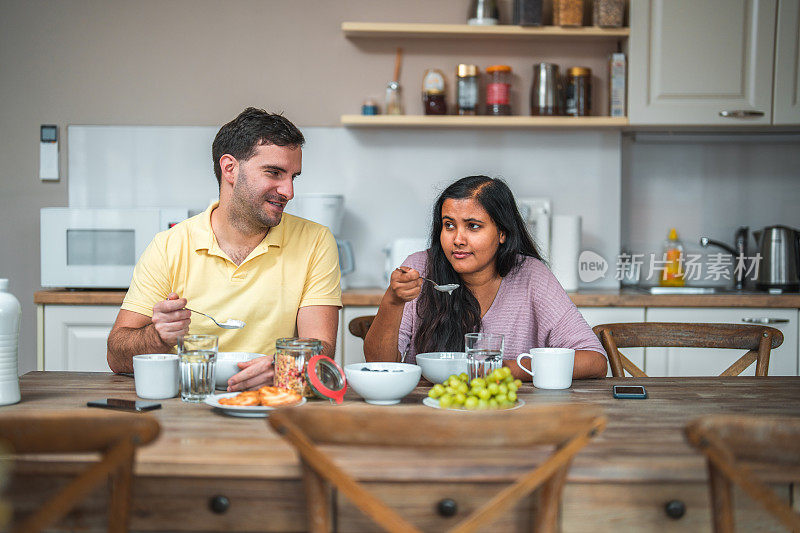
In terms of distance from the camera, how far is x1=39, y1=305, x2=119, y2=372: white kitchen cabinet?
2.97 meters

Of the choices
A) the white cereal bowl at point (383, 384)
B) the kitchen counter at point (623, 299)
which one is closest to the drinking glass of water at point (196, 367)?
the white cereal bowl at point (383, 384)

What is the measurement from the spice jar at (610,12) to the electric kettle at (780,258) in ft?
3.78

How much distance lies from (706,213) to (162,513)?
323 cm

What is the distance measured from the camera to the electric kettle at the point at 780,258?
3.32 m

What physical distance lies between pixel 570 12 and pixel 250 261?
205 centimetres

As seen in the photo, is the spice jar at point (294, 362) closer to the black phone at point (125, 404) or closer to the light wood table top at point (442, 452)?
the light wood table top at point (442, 452)

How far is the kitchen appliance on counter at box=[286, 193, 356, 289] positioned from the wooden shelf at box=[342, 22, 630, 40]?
2.45 feet

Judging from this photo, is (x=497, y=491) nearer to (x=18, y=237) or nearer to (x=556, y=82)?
(x=556, y=82)

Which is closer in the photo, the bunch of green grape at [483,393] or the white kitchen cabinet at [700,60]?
the bunch of green grape at [483,393]

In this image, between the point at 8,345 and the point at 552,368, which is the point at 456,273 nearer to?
the point at 552,368

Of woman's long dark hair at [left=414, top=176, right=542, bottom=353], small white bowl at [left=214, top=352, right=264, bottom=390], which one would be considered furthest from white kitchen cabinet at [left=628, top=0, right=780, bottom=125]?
small white bowl at [left=214, top=352, right=264, bottom=390]

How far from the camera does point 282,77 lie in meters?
3.44

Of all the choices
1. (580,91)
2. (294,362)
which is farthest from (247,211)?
(580,91)

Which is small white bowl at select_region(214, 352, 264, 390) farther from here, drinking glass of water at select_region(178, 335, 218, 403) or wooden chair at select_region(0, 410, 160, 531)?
wooden chair at select_region(0, 410, 160, 531)
